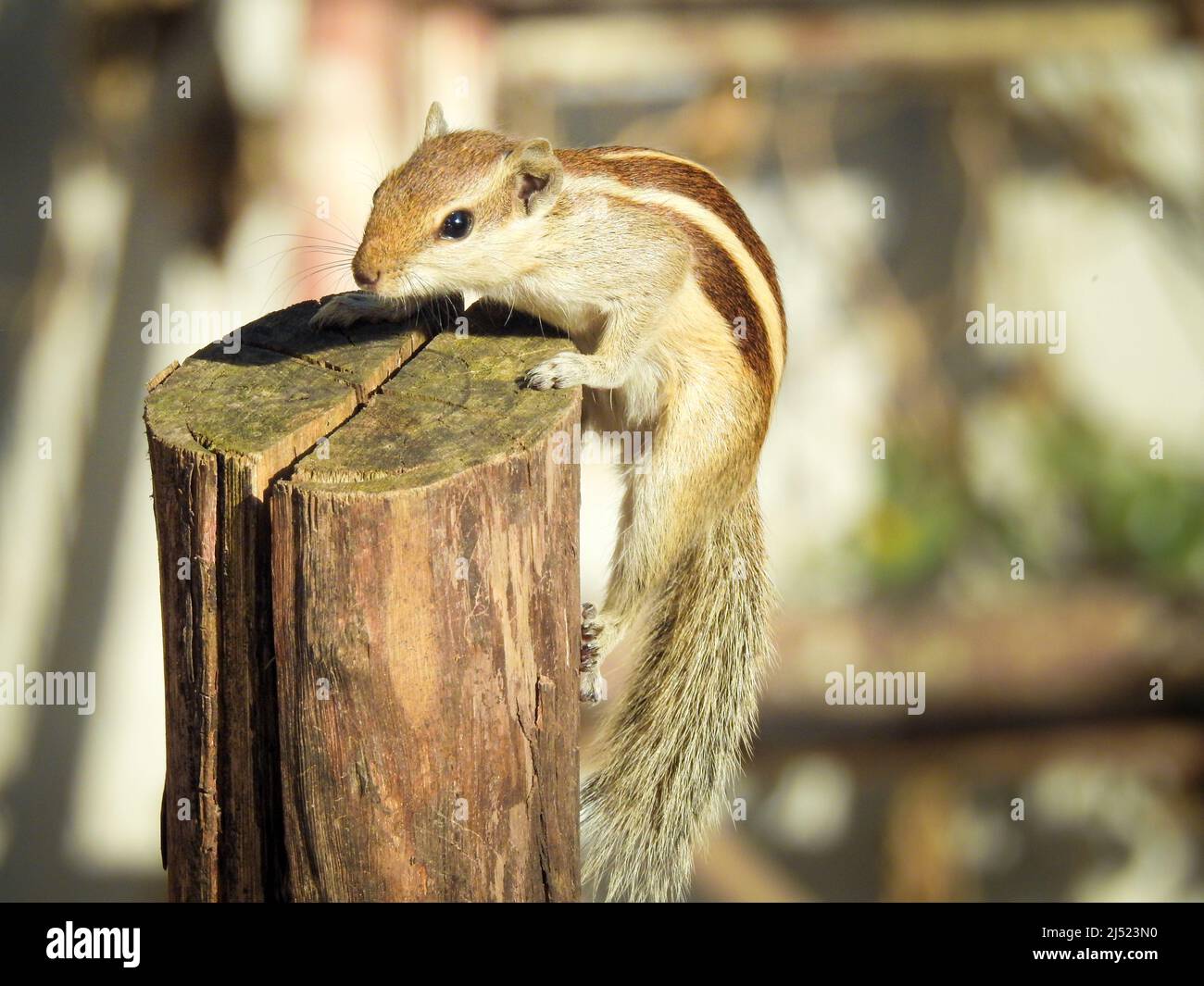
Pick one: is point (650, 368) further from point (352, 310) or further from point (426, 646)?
point (426, 646)

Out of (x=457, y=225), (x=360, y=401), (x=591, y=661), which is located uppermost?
(x=457, y=225)

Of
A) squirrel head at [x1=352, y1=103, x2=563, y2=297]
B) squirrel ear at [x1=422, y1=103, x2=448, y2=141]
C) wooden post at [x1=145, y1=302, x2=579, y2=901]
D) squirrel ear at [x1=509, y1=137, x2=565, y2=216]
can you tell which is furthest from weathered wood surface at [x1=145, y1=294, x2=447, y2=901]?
squirrel ear at [x1=422, y1=103, x2=448, y2=141]

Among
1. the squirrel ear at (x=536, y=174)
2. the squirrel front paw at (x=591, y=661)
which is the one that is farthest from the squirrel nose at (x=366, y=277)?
the squirrel front paw at (x=591, y=661)

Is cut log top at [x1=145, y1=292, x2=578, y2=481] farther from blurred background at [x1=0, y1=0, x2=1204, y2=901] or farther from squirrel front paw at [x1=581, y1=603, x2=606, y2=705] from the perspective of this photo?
blurred background at [x1=0, y1=0, x2=1204, y2=901]

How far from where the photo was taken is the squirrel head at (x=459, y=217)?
269cm

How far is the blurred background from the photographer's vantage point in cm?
481

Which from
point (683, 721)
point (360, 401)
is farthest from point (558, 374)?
point (683, 721)

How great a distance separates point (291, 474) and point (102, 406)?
328cm

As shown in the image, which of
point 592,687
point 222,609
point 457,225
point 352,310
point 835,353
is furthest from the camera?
point 835,353

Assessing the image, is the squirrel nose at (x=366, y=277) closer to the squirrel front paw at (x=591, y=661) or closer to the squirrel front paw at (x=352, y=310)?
the squirrel front paw at (x=352, y=310)

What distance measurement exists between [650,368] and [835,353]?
2.83 metres

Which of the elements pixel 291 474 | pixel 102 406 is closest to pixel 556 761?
pixel 291 474

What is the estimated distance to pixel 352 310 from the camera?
2617mm

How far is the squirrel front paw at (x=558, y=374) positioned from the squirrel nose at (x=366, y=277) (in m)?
0.45
